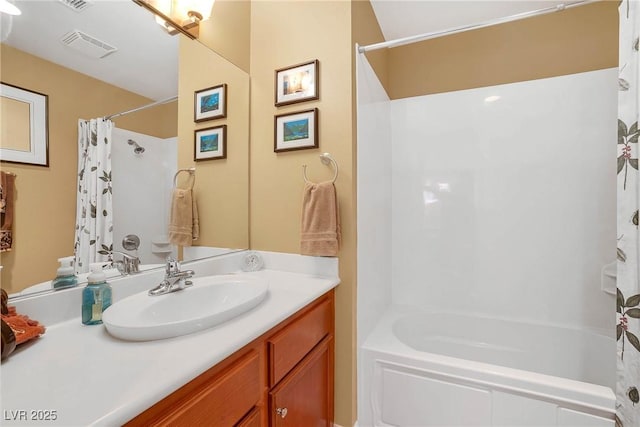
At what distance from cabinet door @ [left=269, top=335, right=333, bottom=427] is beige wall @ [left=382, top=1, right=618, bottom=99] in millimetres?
1845

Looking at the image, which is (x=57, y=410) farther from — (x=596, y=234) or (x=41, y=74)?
(x=596, y=234)

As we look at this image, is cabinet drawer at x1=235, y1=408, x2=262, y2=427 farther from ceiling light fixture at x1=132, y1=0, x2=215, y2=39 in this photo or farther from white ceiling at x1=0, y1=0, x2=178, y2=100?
ceiling light fixture at x1=132, y1=0, x2=215, y2=39

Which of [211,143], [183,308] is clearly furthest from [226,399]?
[211,143]

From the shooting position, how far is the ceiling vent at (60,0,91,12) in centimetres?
92

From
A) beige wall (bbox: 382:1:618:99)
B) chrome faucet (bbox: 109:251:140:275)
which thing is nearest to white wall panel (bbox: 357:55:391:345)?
beige wall (bbox: 382:1:618:99)

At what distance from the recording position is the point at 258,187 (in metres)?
1.68

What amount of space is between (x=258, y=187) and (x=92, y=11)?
0.99 m

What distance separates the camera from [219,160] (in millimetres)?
1560

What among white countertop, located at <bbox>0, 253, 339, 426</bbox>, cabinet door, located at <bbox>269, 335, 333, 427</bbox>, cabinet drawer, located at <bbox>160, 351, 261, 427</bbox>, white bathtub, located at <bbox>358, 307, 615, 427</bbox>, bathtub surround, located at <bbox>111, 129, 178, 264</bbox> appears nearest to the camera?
white countertop, located at <bbox>0, 253, 339, 426</bbox>

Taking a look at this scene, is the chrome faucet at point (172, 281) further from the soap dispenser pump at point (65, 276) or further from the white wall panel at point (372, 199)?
the white wall panel at point (372, 199)

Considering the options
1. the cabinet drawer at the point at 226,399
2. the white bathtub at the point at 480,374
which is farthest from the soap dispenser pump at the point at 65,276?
the white bathtub at the point at 480,374

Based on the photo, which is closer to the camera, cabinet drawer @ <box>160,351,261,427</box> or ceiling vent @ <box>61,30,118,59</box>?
cabinet drawer @ <box>160,351,261,427</box>

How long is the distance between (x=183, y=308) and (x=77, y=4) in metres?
1.12

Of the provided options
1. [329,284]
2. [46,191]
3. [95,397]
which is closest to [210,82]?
[46,191]
